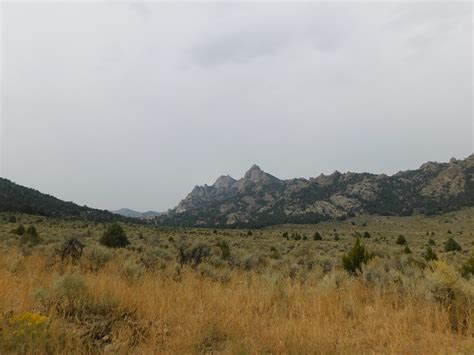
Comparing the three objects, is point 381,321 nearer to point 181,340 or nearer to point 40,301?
point 181,340

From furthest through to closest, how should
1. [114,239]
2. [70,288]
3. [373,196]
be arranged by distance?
[373,196], [114,239], [70,288]

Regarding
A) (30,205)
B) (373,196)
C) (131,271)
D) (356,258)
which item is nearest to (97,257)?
(131,271)

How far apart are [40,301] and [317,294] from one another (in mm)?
4961

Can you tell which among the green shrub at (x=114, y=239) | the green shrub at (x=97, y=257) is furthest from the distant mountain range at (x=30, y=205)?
the green shrub at (x=97, y=257)

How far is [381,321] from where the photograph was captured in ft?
15.9

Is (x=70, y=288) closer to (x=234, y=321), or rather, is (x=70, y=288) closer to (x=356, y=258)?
(x=234, y=321)

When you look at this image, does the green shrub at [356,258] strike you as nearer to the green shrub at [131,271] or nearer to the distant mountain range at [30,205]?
the green shrub at [131,271]

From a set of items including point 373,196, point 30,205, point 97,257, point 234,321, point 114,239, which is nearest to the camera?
point 234,321

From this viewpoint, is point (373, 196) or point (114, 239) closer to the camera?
point (114, 239)

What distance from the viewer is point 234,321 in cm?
482

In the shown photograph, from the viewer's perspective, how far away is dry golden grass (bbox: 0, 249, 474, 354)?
12.6 ft

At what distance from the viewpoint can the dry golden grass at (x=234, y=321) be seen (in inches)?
152

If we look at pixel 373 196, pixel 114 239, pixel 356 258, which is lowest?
pixel 356 258

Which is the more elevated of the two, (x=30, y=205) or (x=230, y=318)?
(x=30, y=205)
